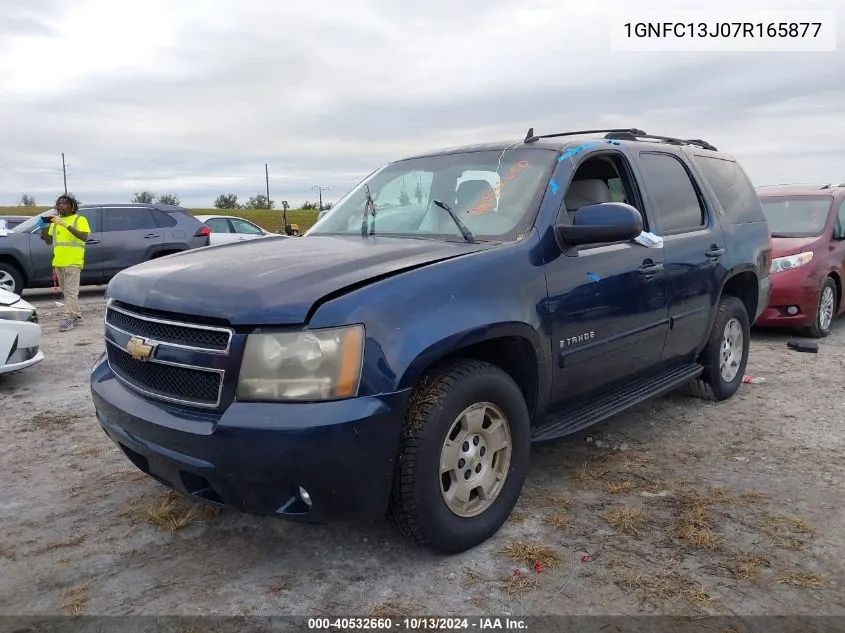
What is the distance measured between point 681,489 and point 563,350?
42.2 inches

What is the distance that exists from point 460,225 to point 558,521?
153 centimetres

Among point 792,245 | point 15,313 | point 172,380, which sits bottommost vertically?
point 15,313

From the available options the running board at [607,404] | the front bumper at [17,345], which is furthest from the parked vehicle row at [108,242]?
the running board at [607,404]

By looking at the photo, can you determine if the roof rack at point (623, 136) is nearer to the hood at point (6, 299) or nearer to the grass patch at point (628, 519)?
the grass patch at point (628, 519)

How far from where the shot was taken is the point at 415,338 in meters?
2.54

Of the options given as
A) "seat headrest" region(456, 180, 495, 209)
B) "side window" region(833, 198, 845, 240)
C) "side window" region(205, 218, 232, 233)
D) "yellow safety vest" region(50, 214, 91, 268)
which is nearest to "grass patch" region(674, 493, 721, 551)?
"seat headrest" region(456, 180, 495, 209)

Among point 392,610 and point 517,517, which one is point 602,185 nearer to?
point 517,517

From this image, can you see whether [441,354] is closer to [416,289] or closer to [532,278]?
[416,289]

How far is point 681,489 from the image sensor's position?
357cm

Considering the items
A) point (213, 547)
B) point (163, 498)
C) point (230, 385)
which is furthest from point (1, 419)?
point (230, 385)

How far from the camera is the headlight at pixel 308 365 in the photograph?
7.91 feet

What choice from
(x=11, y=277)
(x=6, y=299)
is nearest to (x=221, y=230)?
(x=11, y=277)

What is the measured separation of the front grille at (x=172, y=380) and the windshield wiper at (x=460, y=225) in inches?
54.7

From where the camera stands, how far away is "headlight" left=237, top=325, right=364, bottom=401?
2.41 m
